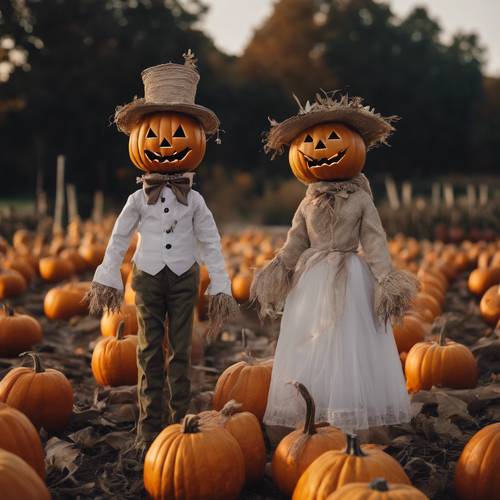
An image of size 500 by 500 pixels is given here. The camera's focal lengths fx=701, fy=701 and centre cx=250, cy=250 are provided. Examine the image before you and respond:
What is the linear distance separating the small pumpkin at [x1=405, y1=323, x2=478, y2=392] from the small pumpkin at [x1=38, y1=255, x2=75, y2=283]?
616 cm

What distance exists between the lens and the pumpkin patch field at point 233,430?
9.78 ft

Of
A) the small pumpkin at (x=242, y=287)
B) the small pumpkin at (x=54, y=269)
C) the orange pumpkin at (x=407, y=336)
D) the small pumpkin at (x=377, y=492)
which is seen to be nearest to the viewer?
the small pumpkin at (x=377, y=492)

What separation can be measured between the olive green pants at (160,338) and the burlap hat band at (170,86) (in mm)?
961

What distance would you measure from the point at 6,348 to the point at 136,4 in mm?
30342

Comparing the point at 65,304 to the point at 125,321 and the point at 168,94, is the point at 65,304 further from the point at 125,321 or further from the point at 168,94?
the point at 168,94

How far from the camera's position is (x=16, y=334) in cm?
556

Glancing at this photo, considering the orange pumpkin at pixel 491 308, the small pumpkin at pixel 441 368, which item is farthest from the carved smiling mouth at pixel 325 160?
the orange pumpkin at pixel 491 308

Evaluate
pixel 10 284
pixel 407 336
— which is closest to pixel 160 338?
pixel 407 336

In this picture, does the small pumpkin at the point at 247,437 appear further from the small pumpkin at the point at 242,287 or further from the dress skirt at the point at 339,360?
the small pumpkin at the point at 242,287

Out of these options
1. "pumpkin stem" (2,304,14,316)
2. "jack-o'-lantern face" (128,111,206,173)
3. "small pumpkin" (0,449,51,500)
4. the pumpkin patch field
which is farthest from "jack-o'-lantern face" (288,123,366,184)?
"pumpkin stem" (2,304,14,316)

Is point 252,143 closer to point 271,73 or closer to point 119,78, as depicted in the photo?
point 271,73

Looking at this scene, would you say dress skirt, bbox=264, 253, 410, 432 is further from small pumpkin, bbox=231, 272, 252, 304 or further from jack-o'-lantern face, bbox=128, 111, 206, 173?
small pumpkin, bbox=231, 272, 252, 304

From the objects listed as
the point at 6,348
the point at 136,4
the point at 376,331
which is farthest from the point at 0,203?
the point at 376,331

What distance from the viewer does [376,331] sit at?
12.8ft
